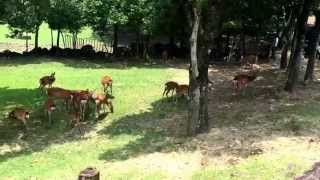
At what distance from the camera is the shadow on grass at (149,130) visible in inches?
651

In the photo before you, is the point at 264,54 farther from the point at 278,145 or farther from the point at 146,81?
the point at 278,145

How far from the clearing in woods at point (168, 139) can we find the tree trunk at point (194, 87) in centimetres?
53

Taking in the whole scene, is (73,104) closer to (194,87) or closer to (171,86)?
(171,86)

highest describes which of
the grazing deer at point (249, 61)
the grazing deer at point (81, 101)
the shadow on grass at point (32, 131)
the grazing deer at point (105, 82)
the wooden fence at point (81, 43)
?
the wooden fence at point (81, 43)

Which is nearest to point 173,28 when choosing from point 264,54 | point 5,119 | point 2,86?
point 264,54

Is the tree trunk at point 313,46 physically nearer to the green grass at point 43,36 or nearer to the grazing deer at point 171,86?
the grazing deer at point 171,86

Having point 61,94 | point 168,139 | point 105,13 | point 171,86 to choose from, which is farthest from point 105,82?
point 105,13

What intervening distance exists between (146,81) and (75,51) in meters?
13.2

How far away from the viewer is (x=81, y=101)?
71.5 ft

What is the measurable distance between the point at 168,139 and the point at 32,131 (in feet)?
17.8

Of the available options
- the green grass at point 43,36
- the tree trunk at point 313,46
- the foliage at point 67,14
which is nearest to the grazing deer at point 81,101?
the tree trunk at point 313,46

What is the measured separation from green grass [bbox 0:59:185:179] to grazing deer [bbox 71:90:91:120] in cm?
58

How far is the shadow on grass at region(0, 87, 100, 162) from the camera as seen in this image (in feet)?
61.8

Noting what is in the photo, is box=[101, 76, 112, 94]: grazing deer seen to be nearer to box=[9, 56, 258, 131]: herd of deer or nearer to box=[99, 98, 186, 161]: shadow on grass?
box=[9, 56, 258, 131]: herd of deer
